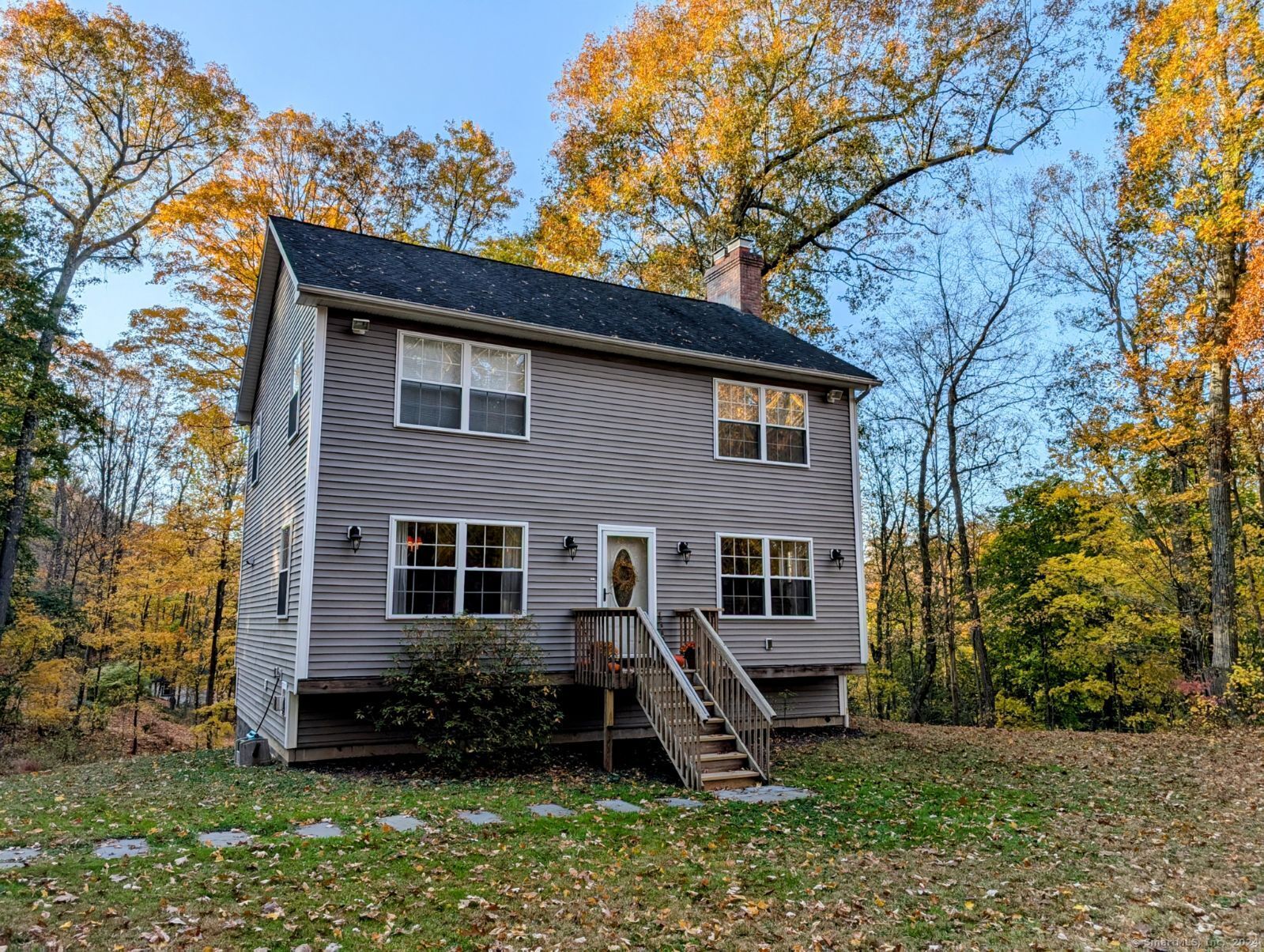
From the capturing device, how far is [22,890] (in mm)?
4703

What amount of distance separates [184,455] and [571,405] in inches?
600

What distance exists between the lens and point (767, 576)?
1301 centimetres

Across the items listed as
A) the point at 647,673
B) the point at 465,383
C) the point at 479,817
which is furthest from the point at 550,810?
the point at 465,383

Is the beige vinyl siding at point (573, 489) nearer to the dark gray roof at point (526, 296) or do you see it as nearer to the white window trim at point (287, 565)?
the dark gray roof at point (526, 296)

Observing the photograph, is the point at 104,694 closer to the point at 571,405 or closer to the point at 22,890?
the point at 571,405

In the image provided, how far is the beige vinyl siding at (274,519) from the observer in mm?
10477

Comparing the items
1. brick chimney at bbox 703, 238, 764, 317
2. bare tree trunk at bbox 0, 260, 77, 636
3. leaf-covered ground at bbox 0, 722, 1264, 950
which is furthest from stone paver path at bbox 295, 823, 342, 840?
bare tree trunk at bbox 0, 260, 77, 636

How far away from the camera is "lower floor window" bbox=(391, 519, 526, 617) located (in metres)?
10.4

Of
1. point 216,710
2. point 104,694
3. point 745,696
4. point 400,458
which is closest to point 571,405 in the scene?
point 400,458

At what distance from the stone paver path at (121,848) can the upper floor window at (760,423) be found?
9126 mm

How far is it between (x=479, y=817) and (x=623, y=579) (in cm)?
514

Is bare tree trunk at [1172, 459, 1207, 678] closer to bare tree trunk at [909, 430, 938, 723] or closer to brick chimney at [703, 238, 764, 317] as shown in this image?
bare tree trunk at [909, 430, 938, 723]

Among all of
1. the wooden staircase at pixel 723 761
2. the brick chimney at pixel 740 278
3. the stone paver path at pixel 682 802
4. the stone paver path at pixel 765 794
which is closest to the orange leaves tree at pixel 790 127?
the brick chimney at pixel 740 278

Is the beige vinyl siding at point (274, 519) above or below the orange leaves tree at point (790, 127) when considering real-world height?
below
